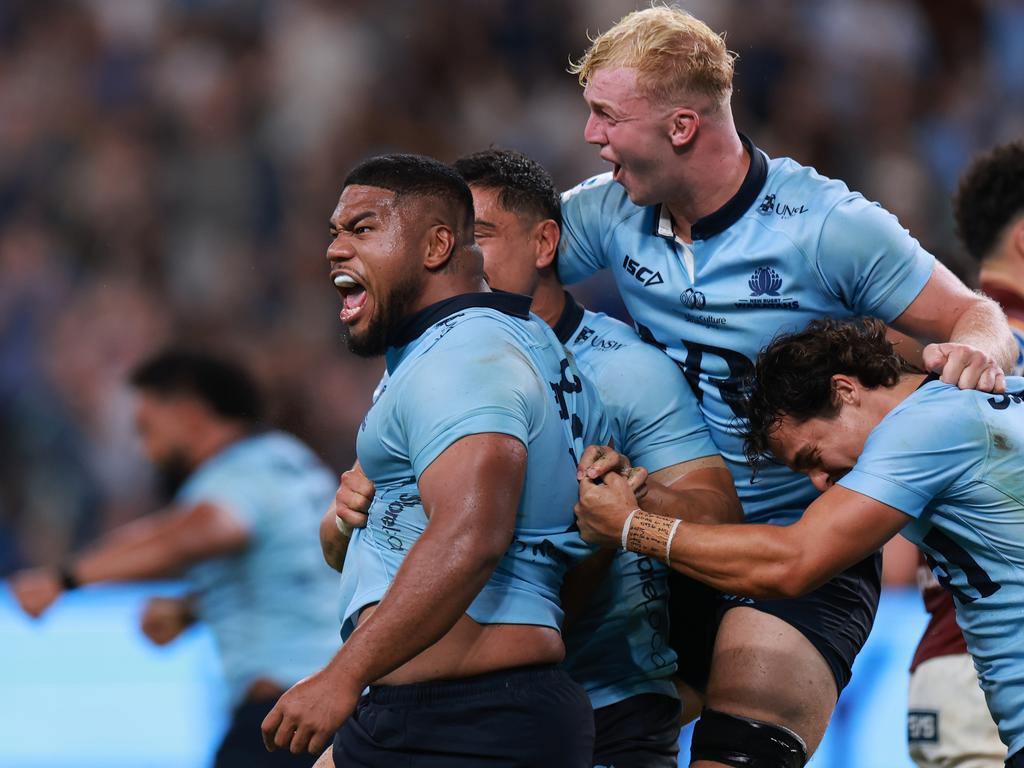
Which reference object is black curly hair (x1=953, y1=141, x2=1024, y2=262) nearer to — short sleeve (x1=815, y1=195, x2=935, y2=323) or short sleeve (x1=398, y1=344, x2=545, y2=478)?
short sleeve (x1=815, y1=195, x2=935, y2=323)

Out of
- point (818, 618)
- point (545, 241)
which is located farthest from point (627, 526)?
point (545, 241)

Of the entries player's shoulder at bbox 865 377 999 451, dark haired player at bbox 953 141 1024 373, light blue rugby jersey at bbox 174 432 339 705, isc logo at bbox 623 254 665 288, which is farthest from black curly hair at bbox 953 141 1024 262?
light blue rugby jersey at bbox 174 432 339 705

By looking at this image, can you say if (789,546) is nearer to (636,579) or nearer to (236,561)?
(636,579)

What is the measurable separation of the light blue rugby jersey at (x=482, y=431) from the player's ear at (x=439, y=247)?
0.10 metres

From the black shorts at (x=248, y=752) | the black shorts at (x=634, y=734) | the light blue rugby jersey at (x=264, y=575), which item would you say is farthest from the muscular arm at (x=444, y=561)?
the light blue rugby jersey at (x=264, y=575)

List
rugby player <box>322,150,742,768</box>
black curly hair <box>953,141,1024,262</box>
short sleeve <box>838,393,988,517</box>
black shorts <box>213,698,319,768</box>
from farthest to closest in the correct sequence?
black curly hair <box>953,141,1024,262</box> < black shorts <box>213,698,319,768</box> < rugby player <box>322,150,742,768</box> < short sleeve <box>838,393,988,517</box>

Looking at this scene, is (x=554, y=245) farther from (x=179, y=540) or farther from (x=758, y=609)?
(x=179, y=540)

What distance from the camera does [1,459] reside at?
28.1 feet

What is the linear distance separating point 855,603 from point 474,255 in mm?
1405

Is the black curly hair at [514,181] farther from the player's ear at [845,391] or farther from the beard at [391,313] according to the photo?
the player's ear at [845,391]

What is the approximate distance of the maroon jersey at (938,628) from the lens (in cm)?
453

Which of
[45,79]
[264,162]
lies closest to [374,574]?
[264,162]

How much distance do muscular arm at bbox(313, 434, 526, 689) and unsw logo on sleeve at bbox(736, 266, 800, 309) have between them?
117 centimetres

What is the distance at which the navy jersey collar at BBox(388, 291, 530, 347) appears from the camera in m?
3.11
